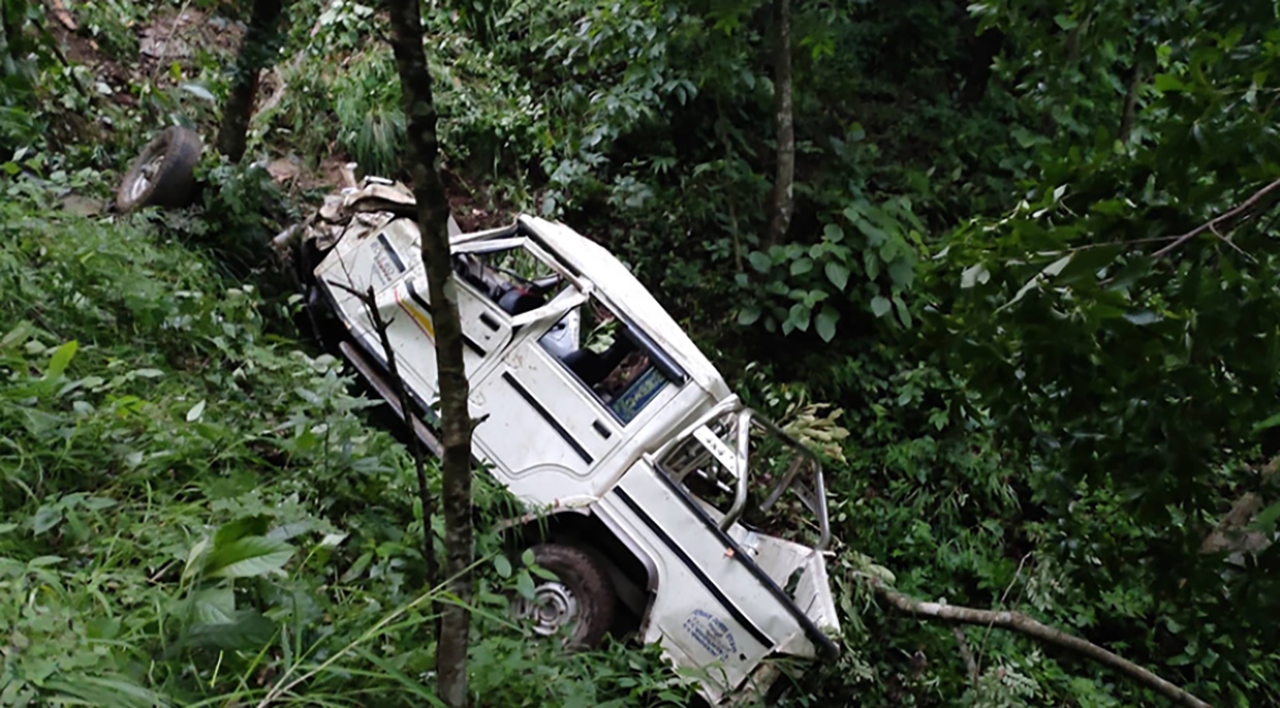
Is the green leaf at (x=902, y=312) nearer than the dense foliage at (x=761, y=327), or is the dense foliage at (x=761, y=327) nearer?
the dense foliage at (x=761, y=327)

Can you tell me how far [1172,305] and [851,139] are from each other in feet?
21.7

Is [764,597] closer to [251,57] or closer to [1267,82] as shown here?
[1267,82]

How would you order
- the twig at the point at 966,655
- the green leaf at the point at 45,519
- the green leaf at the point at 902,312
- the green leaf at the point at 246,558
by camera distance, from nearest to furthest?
1. the green leaf at the point at 246,558
2. the green leaf at the point at 45,519
3. the twig at the point at 966,655
4. the green leaf at the point at 902,312

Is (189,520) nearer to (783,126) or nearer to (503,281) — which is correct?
(503,281)

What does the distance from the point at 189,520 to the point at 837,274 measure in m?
5.71

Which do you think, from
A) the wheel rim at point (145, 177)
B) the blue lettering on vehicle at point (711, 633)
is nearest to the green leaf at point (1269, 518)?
the blue lettering on vehicle at point (711, 633)

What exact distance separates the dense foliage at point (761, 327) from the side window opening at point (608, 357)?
1313 millimetres

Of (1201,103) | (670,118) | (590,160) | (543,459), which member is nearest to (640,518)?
(543,459)

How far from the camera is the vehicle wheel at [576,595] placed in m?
4.58

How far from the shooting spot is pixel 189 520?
259 cm

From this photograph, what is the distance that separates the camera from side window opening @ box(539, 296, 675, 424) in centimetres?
506

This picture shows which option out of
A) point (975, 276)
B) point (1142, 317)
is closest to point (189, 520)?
point (975, 276)

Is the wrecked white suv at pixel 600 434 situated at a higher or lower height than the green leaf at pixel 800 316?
higher

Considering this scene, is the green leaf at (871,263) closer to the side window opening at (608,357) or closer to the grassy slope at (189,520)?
the side window opening at (608,357)
